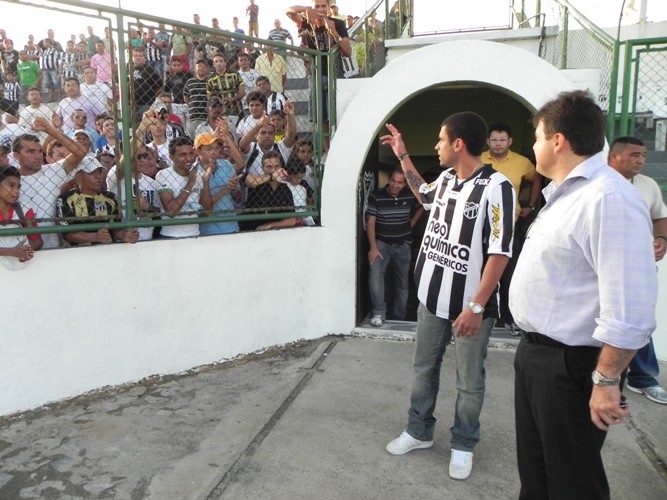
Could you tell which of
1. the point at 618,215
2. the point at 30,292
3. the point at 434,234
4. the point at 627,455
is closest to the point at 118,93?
the point at 30,292

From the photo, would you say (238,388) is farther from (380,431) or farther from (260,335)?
(380,431)

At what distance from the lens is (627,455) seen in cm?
312

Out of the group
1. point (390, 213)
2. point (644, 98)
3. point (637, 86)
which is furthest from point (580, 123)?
point (644, 98)

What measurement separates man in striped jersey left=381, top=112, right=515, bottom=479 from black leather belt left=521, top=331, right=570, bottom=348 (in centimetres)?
64

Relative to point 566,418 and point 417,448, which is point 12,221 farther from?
point 566,418

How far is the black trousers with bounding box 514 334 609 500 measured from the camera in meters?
1.75

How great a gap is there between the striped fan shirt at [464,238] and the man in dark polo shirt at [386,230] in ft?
8.89

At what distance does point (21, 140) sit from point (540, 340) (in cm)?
360

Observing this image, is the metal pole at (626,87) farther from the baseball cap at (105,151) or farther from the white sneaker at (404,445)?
the baseball cap at (105,151)

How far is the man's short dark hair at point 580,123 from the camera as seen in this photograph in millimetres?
1784

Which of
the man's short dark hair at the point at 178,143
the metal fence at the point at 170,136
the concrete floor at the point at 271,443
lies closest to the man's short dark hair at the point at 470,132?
the concrete floor at the point at 271,443

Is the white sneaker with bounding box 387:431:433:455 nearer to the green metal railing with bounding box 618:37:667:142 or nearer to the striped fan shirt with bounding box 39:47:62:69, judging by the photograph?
the green metal railing with bounding box 618:37:667:142

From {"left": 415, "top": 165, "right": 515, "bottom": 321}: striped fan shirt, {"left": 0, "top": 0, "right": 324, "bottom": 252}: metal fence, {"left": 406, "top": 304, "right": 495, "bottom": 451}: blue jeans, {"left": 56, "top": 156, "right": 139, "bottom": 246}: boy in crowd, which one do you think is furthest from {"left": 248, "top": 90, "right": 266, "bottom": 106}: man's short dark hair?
{"left": 406, "top": 304, "right": 495, "bottom": 451}: blue jeans

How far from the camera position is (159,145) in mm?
4891
